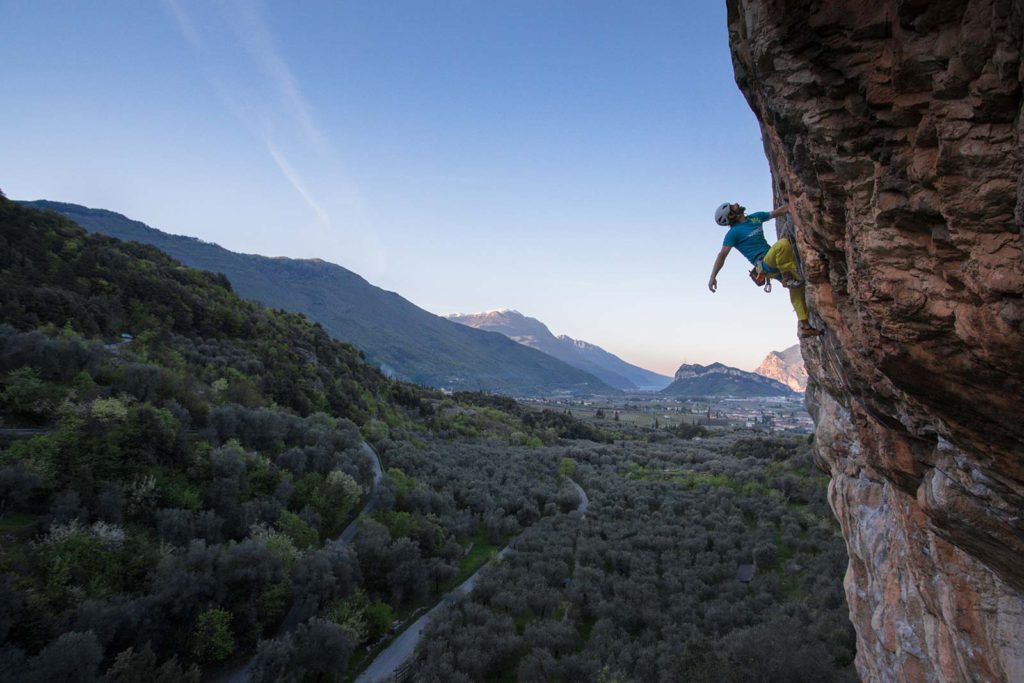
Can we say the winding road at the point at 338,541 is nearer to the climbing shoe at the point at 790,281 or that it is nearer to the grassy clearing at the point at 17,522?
the grassy clearing at the point at 17,522

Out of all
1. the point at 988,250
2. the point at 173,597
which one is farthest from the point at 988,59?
the point at 173,597

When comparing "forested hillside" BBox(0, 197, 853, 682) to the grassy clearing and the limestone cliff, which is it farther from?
the limestone cliff

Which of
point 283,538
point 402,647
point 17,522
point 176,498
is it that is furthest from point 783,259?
point 17,522

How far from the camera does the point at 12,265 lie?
26.0 meters

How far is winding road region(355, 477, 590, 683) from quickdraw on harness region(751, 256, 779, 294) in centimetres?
1445

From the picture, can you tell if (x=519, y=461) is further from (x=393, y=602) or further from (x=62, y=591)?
(x=62, y=591)

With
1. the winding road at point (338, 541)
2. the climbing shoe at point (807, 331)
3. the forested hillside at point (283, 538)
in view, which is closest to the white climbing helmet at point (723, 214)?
the climbing shoe at point (807, 331)

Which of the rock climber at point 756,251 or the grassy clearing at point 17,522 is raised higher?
the rock climber at point 756,251

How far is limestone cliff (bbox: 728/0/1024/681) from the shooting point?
2875 mm

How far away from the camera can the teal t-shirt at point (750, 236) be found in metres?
6.31

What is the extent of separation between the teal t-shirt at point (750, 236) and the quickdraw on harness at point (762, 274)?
136 mm

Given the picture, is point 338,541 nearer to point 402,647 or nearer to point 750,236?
point 402,647

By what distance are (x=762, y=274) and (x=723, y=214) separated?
0.96 meters

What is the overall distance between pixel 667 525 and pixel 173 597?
22.0 metres
